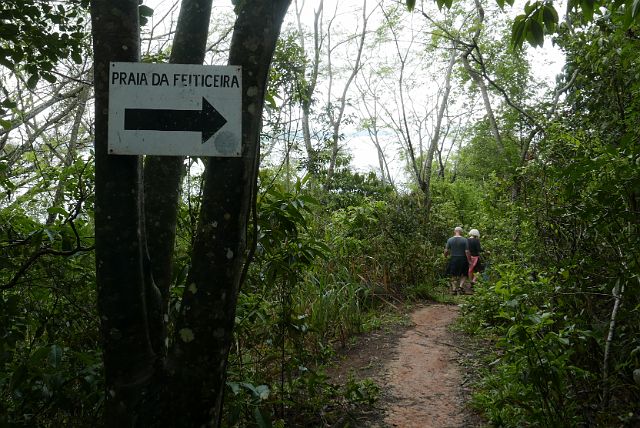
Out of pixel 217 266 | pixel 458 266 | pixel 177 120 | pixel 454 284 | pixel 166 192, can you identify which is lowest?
pixel 454 284

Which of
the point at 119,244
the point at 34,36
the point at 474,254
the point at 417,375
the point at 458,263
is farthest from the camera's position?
the point at 474,254

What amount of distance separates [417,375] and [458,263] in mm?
5902

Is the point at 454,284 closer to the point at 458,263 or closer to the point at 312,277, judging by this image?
the point at 458,263

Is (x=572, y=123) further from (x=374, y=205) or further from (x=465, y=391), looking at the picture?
(x=374, y=205)

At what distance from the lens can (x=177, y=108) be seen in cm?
216

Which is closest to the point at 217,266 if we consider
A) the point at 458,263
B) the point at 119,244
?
the point at 119,244

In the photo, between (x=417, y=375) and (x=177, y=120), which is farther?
(x=417, y=375)

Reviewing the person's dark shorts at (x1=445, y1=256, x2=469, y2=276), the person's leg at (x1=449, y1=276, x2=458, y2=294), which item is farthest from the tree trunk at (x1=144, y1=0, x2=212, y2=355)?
the person's leg at (x1=449, y1=276, x2=458, y2=294)

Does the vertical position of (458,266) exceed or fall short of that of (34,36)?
it falls short

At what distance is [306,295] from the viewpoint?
6.95 metres

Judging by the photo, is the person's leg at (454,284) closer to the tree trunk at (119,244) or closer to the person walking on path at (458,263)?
the person walking on path at (458,263)

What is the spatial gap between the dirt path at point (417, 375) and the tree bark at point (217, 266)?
2.60 metres

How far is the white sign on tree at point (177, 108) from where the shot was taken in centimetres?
211

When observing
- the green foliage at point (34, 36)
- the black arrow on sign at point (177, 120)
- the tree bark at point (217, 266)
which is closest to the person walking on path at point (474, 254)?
the green foliage at point (34, 36)
